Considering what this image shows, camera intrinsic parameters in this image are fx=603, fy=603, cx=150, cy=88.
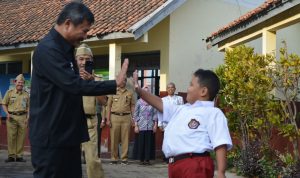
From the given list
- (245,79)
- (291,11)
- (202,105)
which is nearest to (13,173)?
(245,79)

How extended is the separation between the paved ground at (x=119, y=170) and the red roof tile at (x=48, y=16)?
364cm

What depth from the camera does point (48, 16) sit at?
752 inches

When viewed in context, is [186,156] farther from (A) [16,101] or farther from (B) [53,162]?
(A) [16,101]

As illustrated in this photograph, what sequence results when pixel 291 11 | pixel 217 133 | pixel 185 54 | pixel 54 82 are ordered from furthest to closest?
1. pixel 185 54
2. pixel 291 11
3. pixel 217 133
4. pixel 54 82

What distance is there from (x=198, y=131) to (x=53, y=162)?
1.29m

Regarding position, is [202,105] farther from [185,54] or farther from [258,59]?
[185,54]

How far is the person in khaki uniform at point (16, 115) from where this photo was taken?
519 inches

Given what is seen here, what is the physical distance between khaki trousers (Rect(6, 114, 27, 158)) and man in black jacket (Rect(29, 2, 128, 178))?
30.3 ft

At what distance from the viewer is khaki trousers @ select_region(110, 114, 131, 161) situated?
13.1 meters

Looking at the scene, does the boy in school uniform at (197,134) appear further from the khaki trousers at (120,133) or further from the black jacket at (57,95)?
the khaki trousers at (120,133)

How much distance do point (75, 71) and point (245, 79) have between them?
21.5 feet

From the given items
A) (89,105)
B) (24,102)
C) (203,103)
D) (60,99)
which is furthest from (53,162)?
(24,102)

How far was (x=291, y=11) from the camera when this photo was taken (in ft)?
35.6

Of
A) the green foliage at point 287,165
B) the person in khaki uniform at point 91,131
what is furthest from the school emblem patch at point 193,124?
the green foliage at point 287,165
